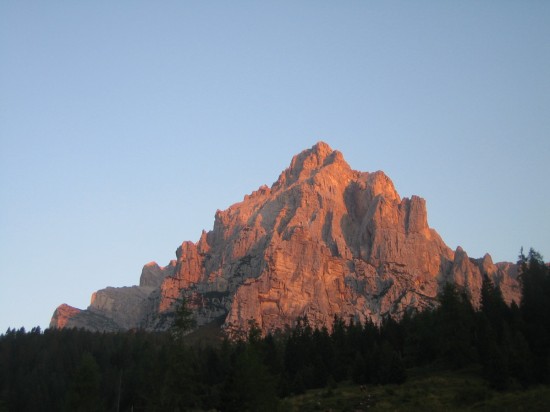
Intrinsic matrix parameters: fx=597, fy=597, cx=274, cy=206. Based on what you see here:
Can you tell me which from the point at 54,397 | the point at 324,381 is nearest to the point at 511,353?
the point at 324,381

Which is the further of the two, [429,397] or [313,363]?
[313,363]

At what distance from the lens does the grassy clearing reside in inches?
2362

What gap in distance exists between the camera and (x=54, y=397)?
411 ft

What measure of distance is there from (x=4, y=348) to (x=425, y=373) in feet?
412

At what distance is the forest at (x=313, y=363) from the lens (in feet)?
233

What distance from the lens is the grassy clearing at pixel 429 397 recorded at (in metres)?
60.0

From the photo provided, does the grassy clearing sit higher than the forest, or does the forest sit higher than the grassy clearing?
the forest

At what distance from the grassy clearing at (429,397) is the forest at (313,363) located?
2947 mm

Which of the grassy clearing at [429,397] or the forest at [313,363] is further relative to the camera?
the forest at [313,363]

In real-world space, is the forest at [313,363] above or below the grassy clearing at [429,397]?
above

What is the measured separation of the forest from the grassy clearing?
2.95 meters

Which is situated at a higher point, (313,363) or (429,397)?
(313,363)

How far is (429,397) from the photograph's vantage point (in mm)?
68938

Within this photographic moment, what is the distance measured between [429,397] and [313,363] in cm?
3808
